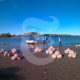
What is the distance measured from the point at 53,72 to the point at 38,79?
2544 mm

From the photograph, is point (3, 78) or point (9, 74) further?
point (9, 74)

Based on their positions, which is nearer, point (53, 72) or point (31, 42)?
point (53, 72)

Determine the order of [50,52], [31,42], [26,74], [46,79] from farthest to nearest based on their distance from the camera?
[31,42] < [50,52] < [26,74] < [46,79]

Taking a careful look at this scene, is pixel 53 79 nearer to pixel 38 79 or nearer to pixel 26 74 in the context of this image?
pixel 38 79

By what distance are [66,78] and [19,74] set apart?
430 centimetres

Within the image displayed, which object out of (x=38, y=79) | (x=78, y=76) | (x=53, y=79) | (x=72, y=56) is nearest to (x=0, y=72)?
Result: (x=38, y=79)

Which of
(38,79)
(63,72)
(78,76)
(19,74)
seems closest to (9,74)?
(19,74)

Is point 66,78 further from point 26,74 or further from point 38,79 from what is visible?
point 26,74

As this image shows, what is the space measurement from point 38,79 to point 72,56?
12.1 meters

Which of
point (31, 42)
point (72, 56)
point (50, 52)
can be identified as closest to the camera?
point (72, 56)

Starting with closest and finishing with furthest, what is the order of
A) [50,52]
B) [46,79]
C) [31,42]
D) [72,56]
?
[46,79] < [72,56] < [50,52] < [31,42]

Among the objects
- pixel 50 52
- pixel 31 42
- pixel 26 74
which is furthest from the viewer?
pixel 31 42

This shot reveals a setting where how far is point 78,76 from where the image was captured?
13938 millimetres

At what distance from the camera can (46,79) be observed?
13414 mm
